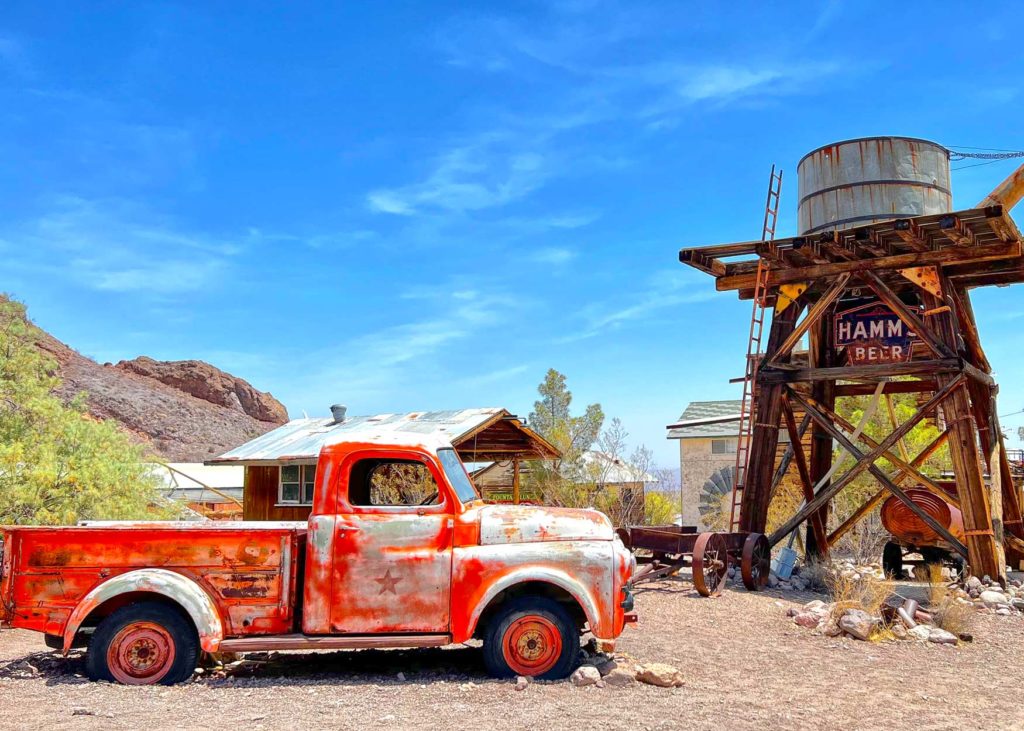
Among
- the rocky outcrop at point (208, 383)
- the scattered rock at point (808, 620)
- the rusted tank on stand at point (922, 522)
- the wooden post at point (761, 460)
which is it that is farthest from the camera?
the rocky outcrop at point (208, 383)

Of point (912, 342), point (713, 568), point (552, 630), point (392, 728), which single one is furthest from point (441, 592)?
point (912, 342)

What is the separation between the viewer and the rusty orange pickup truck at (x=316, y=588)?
24.9ft

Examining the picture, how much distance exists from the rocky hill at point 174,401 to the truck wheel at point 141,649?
65.4 metres

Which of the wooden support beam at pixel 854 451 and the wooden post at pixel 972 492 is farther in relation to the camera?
the wooden support beam at pixel 854 451

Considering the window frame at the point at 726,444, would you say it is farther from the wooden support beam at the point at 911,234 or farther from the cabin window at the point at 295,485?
the wooden support beam at the point at 911,234

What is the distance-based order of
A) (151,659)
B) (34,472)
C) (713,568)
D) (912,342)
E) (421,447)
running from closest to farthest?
(151,659) → (421,447) → (34,472) → (713,568) → (912,342)

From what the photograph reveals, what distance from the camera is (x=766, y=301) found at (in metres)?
16.7

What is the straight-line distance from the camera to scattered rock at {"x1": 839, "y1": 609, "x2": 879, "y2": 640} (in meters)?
9.81

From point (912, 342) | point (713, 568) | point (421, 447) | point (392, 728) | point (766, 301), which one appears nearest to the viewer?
point (392, 728)

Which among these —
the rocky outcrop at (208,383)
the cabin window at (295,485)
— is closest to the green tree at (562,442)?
→ the cabin window at (295,485)

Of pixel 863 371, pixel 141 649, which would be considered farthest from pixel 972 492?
pixel 141 649

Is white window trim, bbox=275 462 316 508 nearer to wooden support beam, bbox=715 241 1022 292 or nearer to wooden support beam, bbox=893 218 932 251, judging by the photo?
wooden support beam, bbox=715 241 1022 292

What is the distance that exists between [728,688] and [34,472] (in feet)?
31.0

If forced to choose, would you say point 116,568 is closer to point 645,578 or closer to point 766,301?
point 645,578
